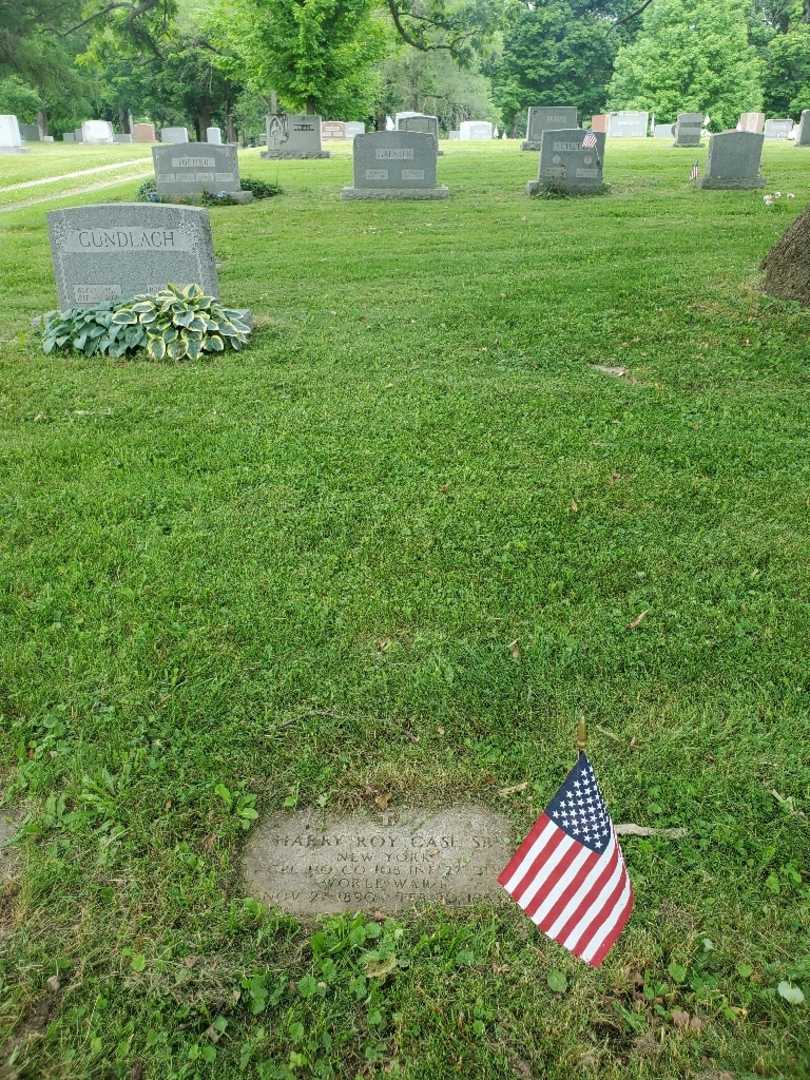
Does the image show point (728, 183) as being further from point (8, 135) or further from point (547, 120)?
point (8, 135)

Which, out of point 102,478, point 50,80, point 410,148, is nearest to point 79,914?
point 102,478

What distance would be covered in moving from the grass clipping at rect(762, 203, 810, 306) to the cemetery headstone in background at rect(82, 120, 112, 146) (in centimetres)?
5376

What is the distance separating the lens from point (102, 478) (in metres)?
5.02

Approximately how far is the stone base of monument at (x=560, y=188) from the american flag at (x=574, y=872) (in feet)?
55.1

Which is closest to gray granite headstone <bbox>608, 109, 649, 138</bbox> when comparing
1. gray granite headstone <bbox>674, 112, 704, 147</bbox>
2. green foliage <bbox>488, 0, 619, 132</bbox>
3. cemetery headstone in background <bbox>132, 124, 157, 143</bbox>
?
green foliage <bbox>488, 0, 619, 132</bbox>

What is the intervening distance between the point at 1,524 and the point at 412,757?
2842 millimetres

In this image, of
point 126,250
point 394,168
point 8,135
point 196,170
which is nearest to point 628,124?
point 8,135

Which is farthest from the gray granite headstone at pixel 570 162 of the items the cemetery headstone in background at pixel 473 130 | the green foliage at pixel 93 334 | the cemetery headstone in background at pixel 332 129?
the cemetery headstone in background at pixel 473 130

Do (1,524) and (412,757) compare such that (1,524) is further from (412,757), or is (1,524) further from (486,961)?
(486,961)

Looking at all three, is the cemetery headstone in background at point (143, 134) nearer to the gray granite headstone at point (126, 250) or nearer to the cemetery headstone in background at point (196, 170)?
the cemetery headstone in background at point (196, 170)

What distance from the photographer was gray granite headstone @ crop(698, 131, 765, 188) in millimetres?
16703

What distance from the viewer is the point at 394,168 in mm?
17438

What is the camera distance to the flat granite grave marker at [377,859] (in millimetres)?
2490

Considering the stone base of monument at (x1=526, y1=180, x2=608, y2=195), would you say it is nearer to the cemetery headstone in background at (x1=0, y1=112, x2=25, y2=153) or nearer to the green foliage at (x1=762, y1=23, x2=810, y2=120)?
the cemetery headstone in background at (x1=0, y1=112, x2=25, y2=153)
